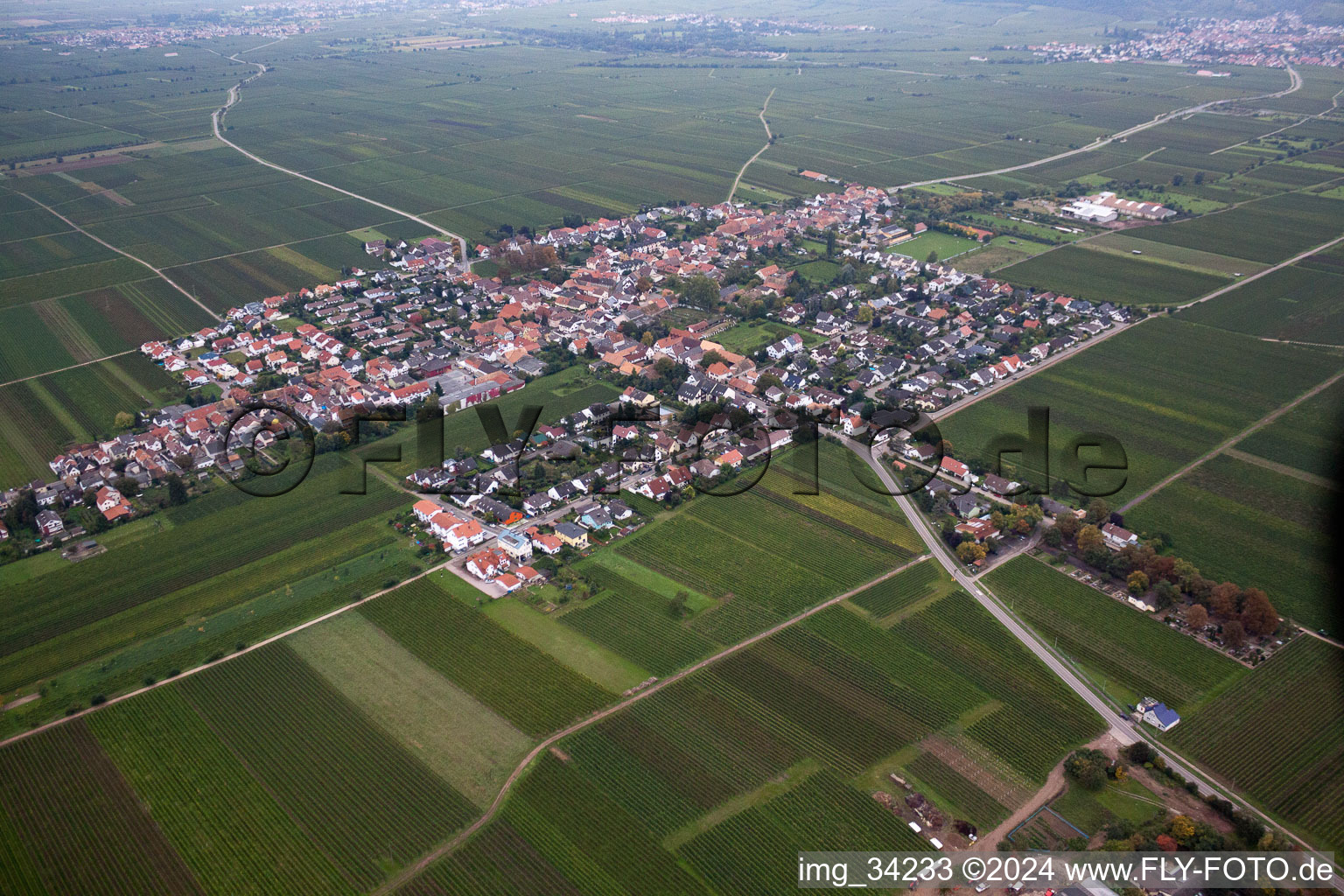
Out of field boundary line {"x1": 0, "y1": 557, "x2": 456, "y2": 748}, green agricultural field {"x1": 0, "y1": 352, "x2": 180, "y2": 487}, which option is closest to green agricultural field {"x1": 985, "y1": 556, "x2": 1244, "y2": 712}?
field boundary line {"x1": 0, "y1": 557, "x2": 456, "y2": 748}

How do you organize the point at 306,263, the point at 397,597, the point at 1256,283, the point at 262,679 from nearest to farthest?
the point at 262,679
the point at 397,597
the point at 1256,283
the point at 306,263

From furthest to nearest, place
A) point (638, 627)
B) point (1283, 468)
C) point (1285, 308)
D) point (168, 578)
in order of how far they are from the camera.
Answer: point (1285, 308) < point (1283, 468) < point (168, 578) < point (638, 627)

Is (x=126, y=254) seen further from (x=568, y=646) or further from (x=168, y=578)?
(x=568, y=646)

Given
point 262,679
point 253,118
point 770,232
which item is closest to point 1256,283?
point 770,232

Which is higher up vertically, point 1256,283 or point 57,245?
point 57,245

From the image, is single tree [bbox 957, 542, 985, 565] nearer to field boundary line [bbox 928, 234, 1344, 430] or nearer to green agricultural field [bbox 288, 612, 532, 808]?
field boundary line [bbox 928, 234, 1344, 430]

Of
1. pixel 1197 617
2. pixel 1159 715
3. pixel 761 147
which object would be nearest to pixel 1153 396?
pixel 1197 617

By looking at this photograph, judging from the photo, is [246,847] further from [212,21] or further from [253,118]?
[212,21]
